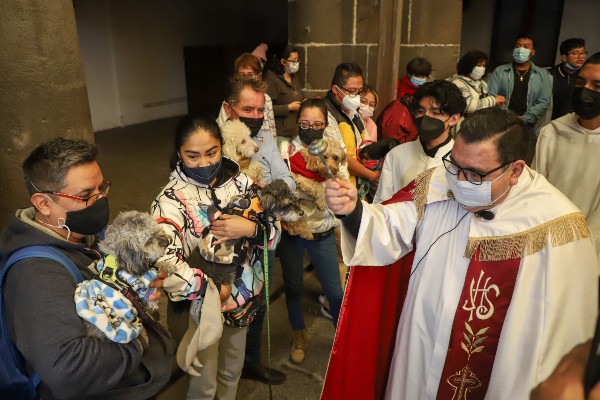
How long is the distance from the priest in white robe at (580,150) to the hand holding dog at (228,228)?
2093 mm

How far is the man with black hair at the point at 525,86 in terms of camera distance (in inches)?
226

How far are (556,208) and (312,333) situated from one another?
242 cm

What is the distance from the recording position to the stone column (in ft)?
9.45

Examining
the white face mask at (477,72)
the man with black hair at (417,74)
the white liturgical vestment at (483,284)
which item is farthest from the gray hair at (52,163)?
the white face mask at (477,72)

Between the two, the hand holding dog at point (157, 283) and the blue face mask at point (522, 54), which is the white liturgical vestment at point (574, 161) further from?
the blue face mask at point (522, 54)

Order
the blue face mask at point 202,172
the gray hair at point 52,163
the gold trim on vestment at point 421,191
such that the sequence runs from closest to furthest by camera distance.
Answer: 1. the gray hair at point 52,163
2. the gold trim on vestment at point 421,191
3. the blue face mask at point 202,172

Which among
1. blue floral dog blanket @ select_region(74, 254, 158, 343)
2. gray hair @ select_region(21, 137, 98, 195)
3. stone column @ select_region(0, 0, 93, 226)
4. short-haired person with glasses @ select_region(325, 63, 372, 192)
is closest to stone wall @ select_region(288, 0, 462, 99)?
short-haired person with glasses @ select_region(325, 63, 372, 192)

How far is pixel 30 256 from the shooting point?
1659 mm

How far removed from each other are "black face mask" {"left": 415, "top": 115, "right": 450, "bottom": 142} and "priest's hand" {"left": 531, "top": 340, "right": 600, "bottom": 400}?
4.85ft

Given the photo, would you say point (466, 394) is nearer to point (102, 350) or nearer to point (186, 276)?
point (186, 276)

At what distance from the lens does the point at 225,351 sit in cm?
269

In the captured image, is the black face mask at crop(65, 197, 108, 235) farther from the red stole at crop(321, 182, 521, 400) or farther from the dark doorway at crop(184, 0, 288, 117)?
the dark doorway at crop(184, 0, 288, 117)

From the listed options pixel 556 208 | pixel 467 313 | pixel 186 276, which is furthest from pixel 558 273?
pixel 186 276

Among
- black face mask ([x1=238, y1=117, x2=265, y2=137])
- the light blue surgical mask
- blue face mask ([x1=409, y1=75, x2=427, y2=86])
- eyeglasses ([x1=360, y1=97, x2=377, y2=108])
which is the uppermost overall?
the light blue surgical mask
